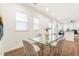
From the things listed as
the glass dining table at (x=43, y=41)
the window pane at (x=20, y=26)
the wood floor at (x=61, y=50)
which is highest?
the window pane at (x=20, y=26)

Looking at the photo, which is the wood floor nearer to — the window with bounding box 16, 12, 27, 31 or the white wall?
the white wall

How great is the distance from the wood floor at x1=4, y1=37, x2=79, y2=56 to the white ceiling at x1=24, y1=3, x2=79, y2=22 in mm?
425

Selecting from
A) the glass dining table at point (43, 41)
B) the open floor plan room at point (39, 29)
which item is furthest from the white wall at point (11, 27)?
the glass dining table at point (43, 41)

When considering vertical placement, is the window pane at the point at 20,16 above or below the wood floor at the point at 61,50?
above

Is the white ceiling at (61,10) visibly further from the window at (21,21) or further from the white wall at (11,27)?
the window at (21,21)

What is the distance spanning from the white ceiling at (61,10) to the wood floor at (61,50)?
425mm

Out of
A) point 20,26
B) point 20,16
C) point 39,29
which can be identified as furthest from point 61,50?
point 20,16

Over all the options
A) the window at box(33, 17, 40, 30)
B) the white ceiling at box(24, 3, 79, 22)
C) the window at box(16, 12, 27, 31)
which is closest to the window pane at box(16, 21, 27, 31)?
the window at box(16, 12, 27, 31)

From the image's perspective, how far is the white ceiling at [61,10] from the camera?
1837mm

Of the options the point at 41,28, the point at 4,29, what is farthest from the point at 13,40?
the point at 41,28

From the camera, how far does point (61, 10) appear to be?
1.86 m

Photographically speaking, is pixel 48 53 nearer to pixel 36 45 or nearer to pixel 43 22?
pixel 36 45

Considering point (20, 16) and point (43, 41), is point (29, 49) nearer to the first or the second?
point (43, 41)

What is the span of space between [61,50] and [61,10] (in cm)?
75
